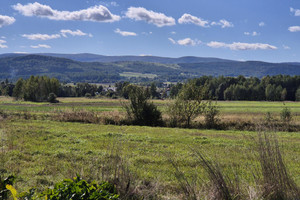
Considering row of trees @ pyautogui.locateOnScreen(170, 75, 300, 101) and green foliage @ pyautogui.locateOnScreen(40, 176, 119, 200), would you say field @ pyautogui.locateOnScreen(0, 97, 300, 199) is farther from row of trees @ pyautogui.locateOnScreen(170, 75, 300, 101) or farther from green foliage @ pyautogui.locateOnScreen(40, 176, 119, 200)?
row of trees @ pyautogui.locateOnScreen(170, 75, 300, 101)

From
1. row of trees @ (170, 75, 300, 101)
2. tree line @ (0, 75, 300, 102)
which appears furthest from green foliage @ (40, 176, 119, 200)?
row of trees @ (170, 75, 300, 101)

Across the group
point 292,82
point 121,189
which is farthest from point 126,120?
point 292,82

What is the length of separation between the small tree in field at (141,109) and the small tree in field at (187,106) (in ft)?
6.71

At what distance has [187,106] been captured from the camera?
31156 mm

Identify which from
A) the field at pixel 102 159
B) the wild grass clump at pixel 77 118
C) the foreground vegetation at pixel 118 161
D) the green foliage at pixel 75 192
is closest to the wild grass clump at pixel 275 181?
the foreground vegetation at pixel 118 161

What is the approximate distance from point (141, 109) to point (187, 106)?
5.52 meters

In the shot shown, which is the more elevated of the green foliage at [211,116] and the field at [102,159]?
the field at [102,159]

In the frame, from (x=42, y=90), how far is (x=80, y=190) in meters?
112

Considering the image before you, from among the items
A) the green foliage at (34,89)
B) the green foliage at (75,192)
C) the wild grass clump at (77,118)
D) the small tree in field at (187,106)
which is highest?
the green foliage at (75,192)

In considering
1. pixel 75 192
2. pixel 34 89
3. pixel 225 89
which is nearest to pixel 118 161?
pixel 75 192

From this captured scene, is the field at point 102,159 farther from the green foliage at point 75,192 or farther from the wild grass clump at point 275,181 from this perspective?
the green foliage at point 75,192

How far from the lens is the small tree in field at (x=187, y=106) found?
31078mm

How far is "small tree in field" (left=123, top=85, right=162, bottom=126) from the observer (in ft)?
100

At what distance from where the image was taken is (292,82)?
13900 centimetres
